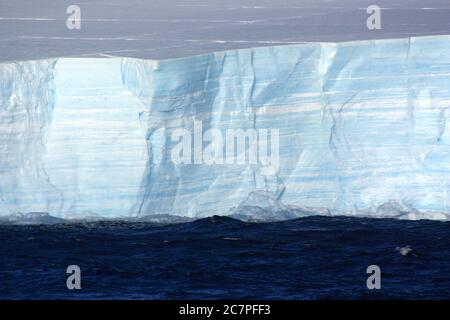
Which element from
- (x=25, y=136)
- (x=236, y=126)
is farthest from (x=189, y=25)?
(x=25, y=136)

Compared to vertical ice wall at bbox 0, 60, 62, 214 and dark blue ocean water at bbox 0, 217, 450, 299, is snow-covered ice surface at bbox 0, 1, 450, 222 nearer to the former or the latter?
vertical ice wall at bbox 0, 60, 62, 214

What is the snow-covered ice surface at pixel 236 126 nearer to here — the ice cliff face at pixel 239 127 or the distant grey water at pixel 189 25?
the ice cliff face at pixel 239 127

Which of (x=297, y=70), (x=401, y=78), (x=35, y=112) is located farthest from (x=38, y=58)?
(x=401, y=78)

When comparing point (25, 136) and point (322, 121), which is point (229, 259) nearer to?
point (322, 121)

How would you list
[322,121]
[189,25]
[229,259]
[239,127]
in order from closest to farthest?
1. [229,259]
2. [322,121]
3. [239,127]
4. [189,25]

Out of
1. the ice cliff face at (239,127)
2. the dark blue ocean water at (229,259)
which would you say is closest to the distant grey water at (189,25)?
the ice cliff face at (239,127)

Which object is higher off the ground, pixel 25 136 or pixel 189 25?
pixel 189 25
